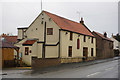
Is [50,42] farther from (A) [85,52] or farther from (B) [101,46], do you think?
(B) [101,46]

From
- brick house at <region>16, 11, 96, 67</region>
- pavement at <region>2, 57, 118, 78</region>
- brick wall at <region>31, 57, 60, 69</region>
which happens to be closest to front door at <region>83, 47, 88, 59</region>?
brick house at <region>16, 11, 96, 67</region>

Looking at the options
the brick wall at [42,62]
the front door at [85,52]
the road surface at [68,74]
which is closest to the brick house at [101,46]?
the front door at [85,52]

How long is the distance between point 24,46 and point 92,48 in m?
14.8

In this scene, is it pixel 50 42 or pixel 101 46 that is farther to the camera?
pixel 101 46

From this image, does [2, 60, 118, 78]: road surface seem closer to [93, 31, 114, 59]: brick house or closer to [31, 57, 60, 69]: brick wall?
[31, 57, 60, 69]: brick wall

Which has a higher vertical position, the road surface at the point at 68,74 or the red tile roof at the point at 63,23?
the red tile roof at the point at 63,23

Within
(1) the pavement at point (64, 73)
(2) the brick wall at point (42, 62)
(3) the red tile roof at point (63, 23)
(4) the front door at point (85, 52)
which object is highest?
(3) the red tile roof at point (63, 23)

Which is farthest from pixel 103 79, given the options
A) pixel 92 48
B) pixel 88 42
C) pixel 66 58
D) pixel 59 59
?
pixel 92 48

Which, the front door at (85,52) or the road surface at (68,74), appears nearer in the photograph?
the road surface at (68,74)

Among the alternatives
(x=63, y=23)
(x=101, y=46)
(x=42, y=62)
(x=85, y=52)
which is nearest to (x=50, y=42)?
(x=63, y=23)

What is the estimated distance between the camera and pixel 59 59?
79.0 feet

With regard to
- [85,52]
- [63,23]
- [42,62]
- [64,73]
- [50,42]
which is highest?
[63,23]

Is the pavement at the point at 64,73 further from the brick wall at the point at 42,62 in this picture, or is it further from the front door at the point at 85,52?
the front door at the point at 85,52

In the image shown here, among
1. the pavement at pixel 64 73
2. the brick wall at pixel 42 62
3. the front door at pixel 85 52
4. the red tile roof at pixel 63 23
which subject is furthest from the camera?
the front door at pixel 85 52
